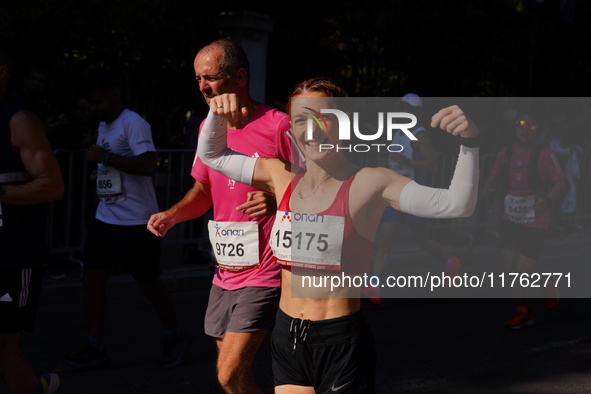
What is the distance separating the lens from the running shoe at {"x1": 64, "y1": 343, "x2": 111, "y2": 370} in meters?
6.05

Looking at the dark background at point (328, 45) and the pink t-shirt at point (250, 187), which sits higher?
the dark background at point (328, 45)

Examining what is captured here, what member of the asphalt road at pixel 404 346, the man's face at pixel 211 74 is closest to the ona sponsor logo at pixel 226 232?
the man's face at pixel 211 74

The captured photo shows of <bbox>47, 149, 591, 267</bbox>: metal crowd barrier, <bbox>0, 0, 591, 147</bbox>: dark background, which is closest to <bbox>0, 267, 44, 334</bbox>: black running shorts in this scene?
<bbox>47, 149, 591, 267</bbox>: metal crowd barrier

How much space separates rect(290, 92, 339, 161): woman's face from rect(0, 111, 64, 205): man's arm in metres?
1.31

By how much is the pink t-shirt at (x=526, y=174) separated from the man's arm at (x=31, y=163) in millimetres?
4352

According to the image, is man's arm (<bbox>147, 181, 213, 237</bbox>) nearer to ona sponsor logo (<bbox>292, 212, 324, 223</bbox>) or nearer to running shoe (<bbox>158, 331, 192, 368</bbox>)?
ona sponsor logo (<bbox>292, 212, 324, 223</bbox>)

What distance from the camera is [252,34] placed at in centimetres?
1136

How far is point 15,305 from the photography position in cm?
434

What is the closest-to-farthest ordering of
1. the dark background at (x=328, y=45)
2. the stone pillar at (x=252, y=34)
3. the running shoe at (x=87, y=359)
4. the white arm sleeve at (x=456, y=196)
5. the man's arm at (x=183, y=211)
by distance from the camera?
the white arm sleeve at (x=456, y=196), the man's arm at (x=183, y=211), the running shoe at (x=87, y=359), the dark background at (x=328, y=45), the stone pillar at (x=252, y=34)

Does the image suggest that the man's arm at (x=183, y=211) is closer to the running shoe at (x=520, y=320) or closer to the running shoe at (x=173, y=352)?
the running shoe at (x=173, y=352)

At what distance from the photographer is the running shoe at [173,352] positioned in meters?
6.21

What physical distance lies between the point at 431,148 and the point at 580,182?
6158mm

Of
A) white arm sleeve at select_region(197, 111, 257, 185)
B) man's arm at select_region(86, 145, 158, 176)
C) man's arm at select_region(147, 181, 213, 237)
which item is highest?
white arm sleeve at select_region(197, 111, 257, 185)

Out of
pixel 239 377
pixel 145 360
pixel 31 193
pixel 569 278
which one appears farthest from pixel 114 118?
pixel 569 278
